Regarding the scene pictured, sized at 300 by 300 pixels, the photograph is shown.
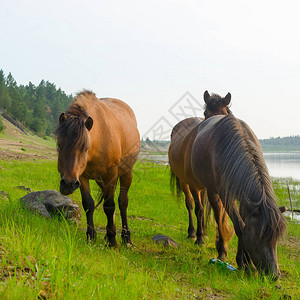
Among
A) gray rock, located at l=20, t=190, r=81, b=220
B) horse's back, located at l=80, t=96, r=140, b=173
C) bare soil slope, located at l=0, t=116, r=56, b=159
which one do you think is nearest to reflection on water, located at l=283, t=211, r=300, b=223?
horse's back, located at l=80, t=96, r=140, b=173

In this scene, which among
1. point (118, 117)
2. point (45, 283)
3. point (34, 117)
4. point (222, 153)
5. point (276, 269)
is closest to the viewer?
point (45, 283)

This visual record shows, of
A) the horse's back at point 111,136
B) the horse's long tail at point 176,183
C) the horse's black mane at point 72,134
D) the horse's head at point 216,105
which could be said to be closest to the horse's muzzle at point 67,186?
the horse's black mane at point 72,134

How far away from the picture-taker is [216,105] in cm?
662

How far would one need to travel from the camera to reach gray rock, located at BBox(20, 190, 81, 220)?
5.55m

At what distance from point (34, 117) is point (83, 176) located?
73858 mm

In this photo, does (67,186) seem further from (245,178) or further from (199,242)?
(199,242)

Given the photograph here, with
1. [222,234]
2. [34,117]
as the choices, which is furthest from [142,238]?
[34,117]

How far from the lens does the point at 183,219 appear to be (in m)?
9.48

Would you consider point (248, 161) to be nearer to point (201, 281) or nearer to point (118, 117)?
point (201, 281)

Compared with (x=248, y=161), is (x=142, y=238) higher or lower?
lower

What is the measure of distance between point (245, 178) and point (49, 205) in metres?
4.21

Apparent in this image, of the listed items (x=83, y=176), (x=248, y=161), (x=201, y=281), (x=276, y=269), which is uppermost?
(x=248, y=161)

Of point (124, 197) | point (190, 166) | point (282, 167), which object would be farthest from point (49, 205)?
point (282, 167)

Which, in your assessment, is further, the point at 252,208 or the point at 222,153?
the point at 222,153
